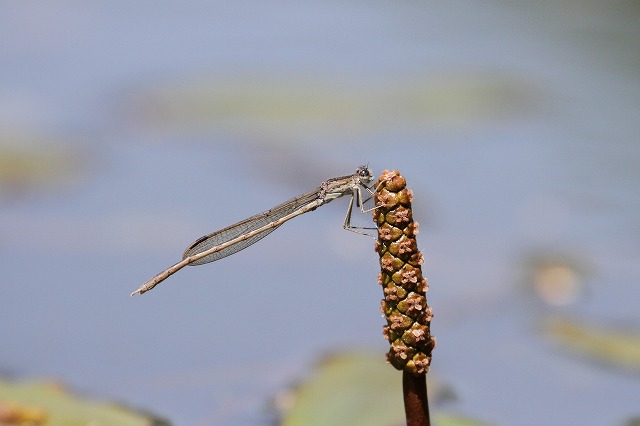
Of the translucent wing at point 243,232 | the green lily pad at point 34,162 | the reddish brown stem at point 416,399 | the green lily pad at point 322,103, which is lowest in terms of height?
the reddish brown stem at point 416,399

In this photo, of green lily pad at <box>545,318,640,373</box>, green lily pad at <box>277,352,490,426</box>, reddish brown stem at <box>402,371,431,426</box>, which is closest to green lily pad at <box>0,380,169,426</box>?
green lily pad at <box>277,352,490,426</box>

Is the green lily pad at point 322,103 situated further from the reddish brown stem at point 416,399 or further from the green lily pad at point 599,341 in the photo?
the reddish brown stem at point 416,399

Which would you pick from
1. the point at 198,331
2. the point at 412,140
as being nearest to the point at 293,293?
the point at 198,331

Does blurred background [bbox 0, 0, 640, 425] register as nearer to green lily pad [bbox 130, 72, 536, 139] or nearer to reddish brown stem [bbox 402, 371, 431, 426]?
green lily pad [bbox 130, 72, 536, 139]

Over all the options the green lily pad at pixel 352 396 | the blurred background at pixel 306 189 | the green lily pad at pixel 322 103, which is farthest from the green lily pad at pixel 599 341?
the green lily pad at pixel 322 103

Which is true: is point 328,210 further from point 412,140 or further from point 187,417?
point 187,417

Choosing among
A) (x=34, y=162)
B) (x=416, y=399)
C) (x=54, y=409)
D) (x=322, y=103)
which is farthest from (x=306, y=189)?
(x=416, y=399)

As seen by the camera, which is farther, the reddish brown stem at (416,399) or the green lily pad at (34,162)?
the green lily pad at (34,162)
